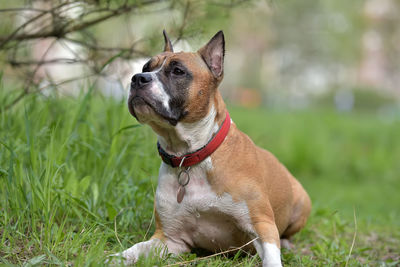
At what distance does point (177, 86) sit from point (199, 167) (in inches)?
→ 19.7

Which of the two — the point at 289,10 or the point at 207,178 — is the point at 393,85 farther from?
the point at 207,178

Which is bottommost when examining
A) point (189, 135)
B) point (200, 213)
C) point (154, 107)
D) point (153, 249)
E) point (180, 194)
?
point (153, 249)

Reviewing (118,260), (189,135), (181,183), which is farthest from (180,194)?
(118,260)

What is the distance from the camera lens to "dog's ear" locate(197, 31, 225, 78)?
9.80ft

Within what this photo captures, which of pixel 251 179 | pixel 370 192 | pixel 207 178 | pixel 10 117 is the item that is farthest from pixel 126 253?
pixel 370 192

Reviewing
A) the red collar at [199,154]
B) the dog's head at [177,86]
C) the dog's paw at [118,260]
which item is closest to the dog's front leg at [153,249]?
the dog's paw at [118,260]

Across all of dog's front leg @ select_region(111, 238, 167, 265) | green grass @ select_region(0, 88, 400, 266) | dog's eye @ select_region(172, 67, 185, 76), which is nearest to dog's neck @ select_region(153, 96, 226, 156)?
dog's eye @ select_region(172, 67, 185, 76)

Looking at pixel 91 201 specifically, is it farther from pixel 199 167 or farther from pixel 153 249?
pixel 199 167

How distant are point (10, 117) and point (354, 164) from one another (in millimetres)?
5470

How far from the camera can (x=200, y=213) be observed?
2.88 m

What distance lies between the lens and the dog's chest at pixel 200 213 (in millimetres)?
2830

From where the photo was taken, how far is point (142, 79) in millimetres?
2719

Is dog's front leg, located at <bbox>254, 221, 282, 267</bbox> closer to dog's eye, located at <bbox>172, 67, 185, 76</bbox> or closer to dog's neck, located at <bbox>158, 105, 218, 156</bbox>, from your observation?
dog's neck, located at <bbox>158, 105, 218, 156</bbox>

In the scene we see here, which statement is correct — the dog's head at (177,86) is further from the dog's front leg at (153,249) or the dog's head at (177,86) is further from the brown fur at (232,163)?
the dog's front leg at (153,249)
